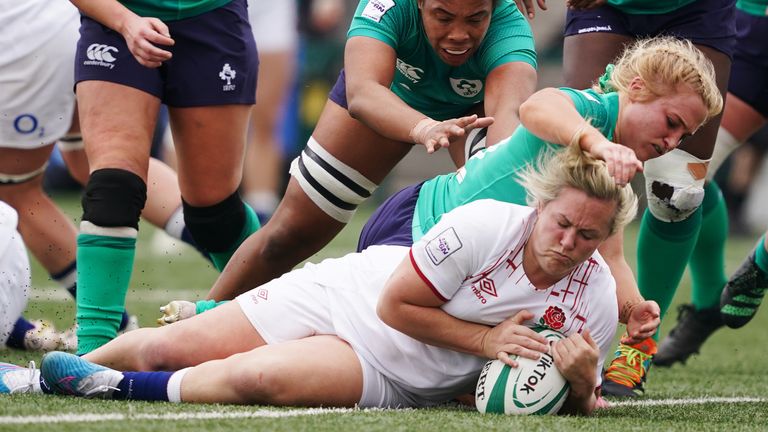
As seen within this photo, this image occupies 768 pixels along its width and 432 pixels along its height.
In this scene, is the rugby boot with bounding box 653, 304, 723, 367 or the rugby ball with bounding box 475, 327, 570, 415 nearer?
the rugby ball with bounding box 475, 327, 570, 415

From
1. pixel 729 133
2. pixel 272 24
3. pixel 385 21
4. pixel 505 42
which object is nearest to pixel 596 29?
pixel 505 42

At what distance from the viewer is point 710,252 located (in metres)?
5.66

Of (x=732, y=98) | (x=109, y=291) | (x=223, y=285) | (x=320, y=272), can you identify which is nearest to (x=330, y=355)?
(x=320, y=272)

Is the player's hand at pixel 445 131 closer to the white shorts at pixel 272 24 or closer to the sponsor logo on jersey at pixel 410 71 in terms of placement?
the sponsor logo on jersey at pixel 410 71

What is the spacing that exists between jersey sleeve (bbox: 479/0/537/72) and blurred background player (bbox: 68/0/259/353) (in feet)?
2.96

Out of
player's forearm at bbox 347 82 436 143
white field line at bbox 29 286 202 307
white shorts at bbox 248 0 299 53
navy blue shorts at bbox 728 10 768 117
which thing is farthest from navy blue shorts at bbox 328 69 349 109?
white shorts at bbox 248 0 299 53

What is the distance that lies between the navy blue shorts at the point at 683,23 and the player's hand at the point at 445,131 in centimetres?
110

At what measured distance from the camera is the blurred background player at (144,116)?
4113mm

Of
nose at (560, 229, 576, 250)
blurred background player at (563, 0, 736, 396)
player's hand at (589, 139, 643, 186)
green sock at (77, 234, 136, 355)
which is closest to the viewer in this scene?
player's hand at (589, 139, 643, 186)

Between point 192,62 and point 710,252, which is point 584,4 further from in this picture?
point 710,252

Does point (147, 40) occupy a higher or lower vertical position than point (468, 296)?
higher

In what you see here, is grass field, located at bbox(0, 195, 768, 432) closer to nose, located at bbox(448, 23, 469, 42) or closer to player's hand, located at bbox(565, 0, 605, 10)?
nose, located at bbox(448, 23, 469, 42)

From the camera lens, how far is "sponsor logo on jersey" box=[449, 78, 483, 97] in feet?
14.7

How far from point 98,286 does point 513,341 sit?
1.42 m
